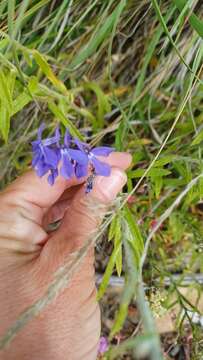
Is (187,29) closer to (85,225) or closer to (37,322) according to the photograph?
(85,225)

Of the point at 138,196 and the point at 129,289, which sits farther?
the point at 138,196

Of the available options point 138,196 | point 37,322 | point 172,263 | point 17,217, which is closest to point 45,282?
point 37,322

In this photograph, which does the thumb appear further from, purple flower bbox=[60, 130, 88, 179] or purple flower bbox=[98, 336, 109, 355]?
purple flower bbox=[98, 336, 109, 355]

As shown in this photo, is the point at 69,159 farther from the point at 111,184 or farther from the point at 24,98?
the point at 24,98

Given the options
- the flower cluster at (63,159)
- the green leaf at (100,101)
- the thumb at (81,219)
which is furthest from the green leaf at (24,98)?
the green leaf at (100,101)

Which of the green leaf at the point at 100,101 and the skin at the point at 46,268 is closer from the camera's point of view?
the skin at the point at 46,268

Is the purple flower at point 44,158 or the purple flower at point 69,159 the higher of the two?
the purple flower at point 44,158

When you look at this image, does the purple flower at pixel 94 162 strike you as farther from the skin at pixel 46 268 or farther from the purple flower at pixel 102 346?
the purple flower at pixel 102 346
